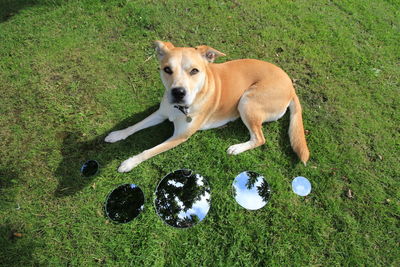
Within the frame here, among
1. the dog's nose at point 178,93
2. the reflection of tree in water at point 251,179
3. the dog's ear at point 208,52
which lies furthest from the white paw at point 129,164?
the dog's ear at point 208,52

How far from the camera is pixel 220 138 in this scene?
168 inches

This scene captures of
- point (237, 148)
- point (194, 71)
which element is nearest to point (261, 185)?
point (237, 148)

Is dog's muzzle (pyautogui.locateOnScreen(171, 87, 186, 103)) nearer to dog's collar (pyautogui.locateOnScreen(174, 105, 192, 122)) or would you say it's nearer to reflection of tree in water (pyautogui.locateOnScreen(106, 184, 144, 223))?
dog's collar (pyautogui.locateOnScreen(174, 105, 192, 122))

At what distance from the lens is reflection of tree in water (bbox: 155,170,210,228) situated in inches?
138

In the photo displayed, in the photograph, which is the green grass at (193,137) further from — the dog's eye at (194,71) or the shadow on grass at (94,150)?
the dog's eye at (194,71)

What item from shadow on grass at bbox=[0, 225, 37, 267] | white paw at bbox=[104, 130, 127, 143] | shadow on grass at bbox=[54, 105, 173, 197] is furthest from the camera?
white paw at bbox=[104, 130, 127, 143]

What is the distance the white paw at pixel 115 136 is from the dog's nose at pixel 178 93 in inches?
56.6

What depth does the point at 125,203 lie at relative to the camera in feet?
11.7

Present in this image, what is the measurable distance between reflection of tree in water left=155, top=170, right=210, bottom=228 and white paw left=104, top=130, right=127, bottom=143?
1046 millimetres

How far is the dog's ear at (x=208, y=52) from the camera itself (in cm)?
353

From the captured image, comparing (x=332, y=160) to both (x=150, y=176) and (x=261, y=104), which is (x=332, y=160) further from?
(x=150, y=176)

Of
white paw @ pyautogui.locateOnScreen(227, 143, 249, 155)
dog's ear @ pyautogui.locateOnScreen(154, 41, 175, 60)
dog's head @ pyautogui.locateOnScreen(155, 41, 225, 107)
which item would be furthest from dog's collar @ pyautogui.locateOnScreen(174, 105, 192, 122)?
white paw @ pyautogui.locateOnScreen(227, 143, 249, 155)

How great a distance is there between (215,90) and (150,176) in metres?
1.69

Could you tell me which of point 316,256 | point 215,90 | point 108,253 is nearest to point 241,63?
point 215,90
